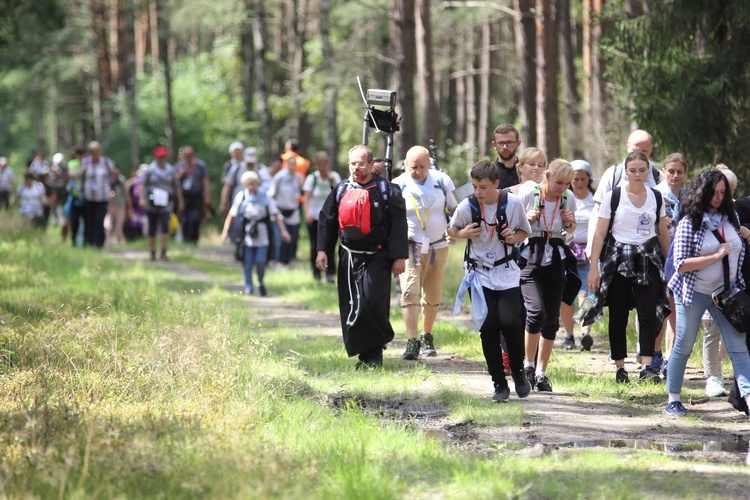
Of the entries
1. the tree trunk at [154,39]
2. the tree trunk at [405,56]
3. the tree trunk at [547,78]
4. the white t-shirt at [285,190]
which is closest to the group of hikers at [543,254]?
the white t-shirt at [285,190]

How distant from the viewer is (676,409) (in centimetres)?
826

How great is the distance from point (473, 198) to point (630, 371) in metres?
2.90

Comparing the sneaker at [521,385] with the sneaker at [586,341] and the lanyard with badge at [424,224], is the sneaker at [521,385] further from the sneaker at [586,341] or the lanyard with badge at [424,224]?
the sneaker at [586,341]

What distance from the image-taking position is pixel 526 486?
5789 mm

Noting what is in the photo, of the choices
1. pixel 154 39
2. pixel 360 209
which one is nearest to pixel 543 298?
pixel 360 209

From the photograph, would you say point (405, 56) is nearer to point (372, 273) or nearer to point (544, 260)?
point (372, 273)

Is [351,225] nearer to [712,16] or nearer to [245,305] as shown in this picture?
[245,305]

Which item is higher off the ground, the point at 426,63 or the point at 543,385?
the point at 426,63

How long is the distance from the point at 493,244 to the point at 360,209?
1.72 metres

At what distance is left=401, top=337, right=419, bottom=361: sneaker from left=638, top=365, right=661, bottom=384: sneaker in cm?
218

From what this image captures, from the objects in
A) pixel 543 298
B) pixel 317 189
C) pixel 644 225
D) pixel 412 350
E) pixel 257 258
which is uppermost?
pixel 317 189

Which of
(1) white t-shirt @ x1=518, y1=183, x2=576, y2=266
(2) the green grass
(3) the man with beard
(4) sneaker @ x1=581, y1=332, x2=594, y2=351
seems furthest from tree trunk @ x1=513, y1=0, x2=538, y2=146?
(1) white t-shirt @ x1=518, y1=183, x2=576, y2=266

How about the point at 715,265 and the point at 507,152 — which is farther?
the point at 507,152

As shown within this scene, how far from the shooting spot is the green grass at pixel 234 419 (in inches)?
218
